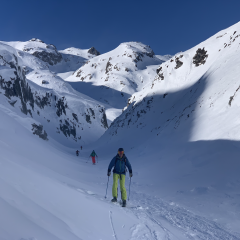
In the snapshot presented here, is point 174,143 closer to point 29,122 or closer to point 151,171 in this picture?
point 151,171

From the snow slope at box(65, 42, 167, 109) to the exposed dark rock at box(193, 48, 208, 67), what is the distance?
6685cm

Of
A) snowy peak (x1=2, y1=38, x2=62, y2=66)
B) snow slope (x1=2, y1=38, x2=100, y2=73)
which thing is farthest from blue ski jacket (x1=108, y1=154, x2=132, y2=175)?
snowy peak (x1=2, y1=38, x2=62, y2=66)

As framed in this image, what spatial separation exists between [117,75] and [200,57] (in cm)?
9183

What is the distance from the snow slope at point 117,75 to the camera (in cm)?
10119

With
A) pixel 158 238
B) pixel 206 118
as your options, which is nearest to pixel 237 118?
pixel 206 118

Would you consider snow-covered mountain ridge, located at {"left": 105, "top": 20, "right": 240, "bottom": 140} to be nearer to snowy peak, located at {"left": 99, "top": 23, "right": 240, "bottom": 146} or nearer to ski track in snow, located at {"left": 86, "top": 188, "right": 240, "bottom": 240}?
snowy peak, located at {"left": 99, "top": 23, "right": 240, "bottom": 146}

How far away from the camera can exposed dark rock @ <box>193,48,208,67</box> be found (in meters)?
26.2

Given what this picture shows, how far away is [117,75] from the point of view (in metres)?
116

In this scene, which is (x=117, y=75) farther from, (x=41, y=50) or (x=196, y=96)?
(x=196, y=96)

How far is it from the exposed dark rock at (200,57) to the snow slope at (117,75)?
6685cm

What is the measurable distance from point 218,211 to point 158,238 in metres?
3.13

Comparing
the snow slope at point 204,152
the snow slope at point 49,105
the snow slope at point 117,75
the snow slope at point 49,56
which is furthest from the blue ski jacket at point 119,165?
the snow slope at point 49,56

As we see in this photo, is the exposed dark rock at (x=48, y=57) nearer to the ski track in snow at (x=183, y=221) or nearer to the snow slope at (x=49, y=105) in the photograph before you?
the snow slope at (x=49, y=105)

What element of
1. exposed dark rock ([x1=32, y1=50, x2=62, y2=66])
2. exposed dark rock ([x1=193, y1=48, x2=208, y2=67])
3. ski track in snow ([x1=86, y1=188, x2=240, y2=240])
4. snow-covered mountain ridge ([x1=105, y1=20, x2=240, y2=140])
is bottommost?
ski track in snow ([x1=86, y1=188, x2=240, y2=240])
